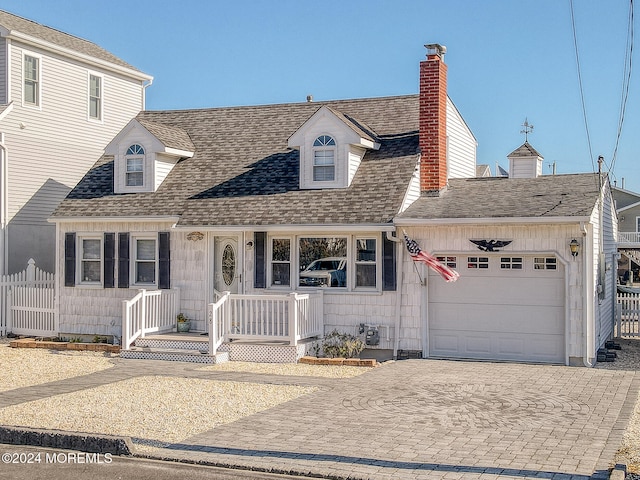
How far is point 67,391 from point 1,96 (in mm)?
12160

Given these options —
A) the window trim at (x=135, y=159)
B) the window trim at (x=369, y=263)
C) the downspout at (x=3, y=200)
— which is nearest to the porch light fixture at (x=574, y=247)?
the window trim at (x=369, y=263)

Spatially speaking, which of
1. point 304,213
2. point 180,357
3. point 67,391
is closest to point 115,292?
point 180,357

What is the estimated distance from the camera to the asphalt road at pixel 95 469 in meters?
8.42

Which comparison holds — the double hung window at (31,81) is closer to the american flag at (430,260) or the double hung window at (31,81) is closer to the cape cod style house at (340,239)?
the cape cod style house at (340,239)

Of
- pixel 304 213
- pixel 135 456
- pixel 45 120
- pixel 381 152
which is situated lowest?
pixel 135 456

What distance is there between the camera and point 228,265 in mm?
19125

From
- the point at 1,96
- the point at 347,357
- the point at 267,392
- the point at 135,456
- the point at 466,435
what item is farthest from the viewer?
the point at 1,96

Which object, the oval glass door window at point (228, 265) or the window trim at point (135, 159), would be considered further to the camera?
the window trim at point (135, 159)

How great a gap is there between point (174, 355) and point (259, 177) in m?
5.11

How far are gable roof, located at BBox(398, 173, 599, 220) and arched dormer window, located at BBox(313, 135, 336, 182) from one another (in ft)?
7.17

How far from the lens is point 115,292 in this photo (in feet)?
64.8

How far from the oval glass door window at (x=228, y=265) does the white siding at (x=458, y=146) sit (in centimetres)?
590

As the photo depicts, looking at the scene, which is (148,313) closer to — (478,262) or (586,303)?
(478,262)

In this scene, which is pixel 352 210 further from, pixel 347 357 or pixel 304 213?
pixel 347 357
